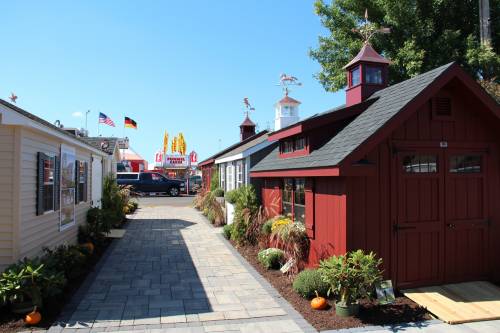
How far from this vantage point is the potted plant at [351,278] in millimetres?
5988

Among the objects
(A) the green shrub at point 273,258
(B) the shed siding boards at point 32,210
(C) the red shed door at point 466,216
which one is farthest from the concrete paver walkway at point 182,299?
(C) the red shed door at point 466,216

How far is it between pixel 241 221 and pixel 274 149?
3209mm

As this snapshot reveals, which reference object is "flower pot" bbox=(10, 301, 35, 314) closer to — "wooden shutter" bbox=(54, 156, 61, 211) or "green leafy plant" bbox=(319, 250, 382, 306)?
"wooden shutter" bbox=(54, 156, 61, 211)

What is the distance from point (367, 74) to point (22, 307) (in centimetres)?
890

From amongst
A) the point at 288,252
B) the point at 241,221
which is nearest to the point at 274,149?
the point at 241,221

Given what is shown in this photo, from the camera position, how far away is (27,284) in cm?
599

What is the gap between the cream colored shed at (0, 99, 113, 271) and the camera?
6699 millimetres

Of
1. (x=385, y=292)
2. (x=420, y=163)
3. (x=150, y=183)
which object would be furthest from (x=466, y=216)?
(x=150, y=183)

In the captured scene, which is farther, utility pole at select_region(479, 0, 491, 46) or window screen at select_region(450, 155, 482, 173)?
utility pole at select_region(479, 0, 491, 46)

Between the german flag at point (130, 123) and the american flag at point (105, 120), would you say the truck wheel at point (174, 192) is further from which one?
the german flag at point (130, 123)

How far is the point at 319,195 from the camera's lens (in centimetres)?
795

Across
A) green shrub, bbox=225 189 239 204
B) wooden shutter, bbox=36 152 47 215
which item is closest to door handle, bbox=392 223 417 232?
wooden shutter, bbox=36 152 47 215

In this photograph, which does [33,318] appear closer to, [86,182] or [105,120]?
[86,182]

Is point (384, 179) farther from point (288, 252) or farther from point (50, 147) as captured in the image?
point (50, 147)
